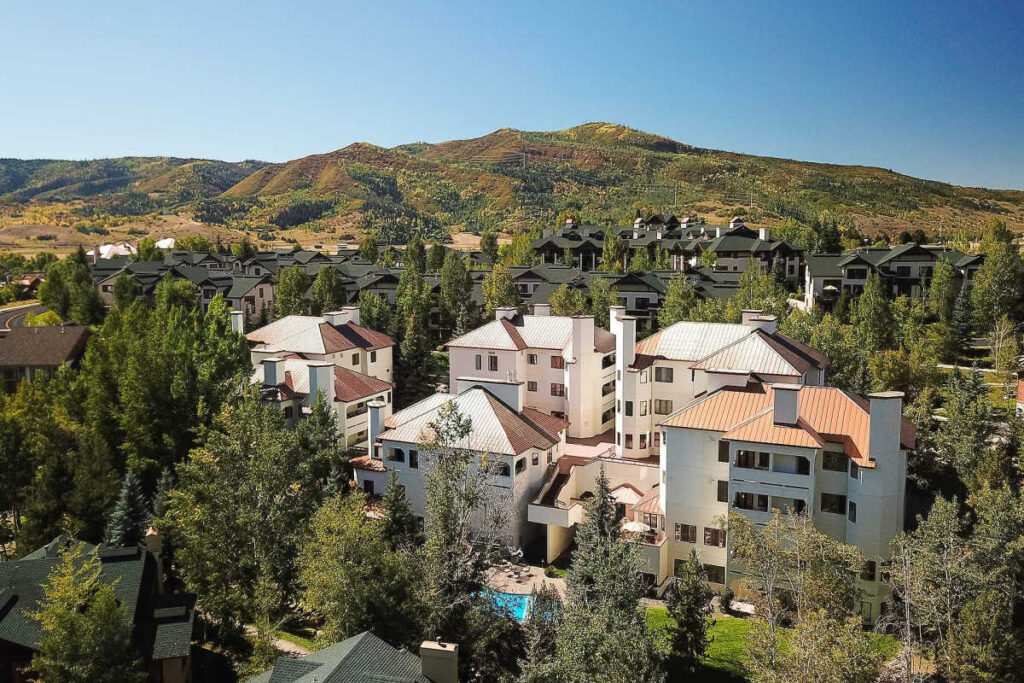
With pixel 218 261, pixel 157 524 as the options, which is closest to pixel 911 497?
pixel 157 524

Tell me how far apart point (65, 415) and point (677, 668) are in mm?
36134

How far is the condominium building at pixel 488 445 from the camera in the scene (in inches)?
1508

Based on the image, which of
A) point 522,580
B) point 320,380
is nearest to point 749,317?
point 522,580

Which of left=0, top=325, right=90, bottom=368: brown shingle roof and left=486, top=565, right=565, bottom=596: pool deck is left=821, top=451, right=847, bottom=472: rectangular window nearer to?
left=486, top=565, right=565, bottom=596: pool deck

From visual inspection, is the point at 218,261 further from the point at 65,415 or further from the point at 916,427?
the point at 916,427

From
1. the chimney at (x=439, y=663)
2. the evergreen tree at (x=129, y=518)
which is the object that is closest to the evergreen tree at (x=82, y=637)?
the chimney at (x=439, y=663)

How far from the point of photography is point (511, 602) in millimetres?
32719

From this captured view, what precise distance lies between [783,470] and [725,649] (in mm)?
8022

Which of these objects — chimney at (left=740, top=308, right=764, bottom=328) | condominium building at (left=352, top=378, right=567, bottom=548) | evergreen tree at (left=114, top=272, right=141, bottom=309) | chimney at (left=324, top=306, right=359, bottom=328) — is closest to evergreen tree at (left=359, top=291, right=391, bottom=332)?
chimney at (left=324, top=306, right=359, bottom=328)

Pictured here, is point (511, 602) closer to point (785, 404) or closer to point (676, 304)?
point (785, 404)

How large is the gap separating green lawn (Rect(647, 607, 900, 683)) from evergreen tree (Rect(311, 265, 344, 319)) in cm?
5834

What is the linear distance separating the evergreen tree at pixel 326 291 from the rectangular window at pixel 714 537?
5535cm

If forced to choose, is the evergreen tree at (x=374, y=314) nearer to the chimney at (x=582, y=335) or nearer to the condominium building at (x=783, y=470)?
the chimney at (x=582, y=335)

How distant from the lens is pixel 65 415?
43.8m
